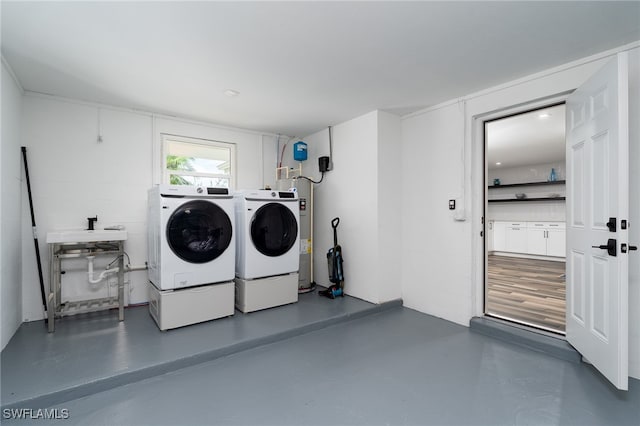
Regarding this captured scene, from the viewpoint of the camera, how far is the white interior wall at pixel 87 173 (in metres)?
3.20

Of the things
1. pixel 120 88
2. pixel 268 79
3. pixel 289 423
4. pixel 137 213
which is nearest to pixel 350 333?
pixel 289 423

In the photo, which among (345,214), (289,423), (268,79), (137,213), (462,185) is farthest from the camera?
(345,214)

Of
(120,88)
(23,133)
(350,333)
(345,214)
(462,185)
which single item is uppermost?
(120,88)

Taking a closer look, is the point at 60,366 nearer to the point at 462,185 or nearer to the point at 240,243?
the point at 240,243

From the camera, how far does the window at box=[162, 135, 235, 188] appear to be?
13.2 ft

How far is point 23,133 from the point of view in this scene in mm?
3152

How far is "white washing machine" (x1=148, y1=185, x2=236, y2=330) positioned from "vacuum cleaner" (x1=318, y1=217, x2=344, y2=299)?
1364 mm

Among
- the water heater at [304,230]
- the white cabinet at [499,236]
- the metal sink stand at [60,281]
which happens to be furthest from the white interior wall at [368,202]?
the white cabinet at [499,236]

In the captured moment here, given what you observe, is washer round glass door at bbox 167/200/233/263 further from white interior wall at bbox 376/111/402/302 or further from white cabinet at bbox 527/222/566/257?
white cabinet at bbox 527/222/566/257

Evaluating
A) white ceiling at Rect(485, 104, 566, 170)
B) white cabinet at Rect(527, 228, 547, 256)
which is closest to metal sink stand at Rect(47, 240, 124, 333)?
white ceiling at Rect(485, 104, 566, 170)

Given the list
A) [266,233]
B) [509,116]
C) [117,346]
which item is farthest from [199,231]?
[509,116]

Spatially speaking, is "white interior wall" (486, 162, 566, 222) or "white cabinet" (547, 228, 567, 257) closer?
"white cabinet" (547, 228, 567, 257)

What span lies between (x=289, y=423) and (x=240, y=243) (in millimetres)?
2041

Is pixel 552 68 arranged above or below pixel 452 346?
above
